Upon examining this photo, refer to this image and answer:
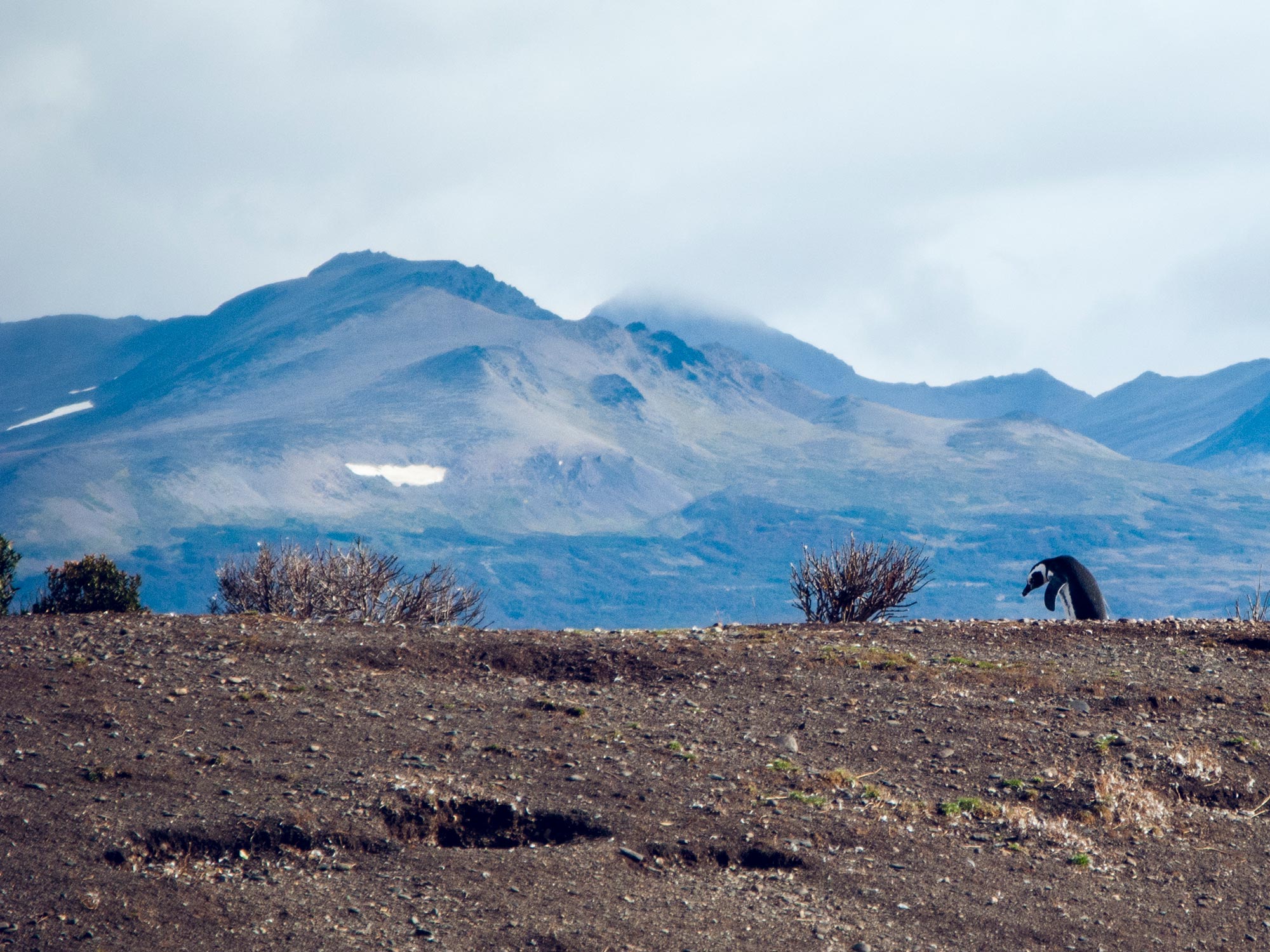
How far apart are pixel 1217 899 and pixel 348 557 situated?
14437 millimetres

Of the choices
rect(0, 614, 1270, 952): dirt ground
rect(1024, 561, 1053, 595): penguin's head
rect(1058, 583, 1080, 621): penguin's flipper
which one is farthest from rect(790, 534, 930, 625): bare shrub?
rect(0, 614, 1270, 952): dirt ground

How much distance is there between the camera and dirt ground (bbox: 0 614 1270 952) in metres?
6.45

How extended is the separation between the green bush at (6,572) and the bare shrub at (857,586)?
985 centimetres

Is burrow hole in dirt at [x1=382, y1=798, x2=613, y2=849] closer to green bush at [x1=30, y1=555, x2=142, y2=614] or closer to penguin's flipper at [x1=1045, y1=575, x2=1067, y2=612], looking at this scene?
green bush at [x1=30, y1=555, x2=142, y2=614]

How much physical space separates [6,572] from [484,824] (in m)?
11.7

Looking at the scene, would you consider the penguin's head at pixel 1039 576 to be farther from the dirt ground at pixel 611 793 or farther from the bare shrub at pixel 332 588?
the bare shrub at pixel 332 588

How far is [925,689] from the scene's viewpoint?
411 inches

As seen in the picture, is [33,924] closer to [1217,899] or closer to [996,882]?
[996,882]

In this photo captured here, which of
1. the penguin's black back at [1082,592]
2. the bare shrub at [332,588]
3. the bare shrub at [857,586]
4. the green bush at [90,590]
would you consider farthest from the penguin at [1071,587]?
the green bush at [90,590]

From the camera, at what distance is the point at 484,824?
301 inches

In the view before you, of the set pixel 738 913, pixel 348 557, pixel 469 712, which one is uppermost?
pixel 348 557

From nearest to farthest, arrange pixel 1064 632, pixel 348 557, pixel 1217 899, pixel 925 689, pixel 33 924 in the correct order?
pixel 33 924 < pixel 1217 899 < pixel 925 689 < pixel 1064 632 < pixel 348 557

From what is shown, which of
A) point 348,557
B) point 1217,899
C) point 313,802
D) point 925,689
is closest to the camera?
point 1217,899

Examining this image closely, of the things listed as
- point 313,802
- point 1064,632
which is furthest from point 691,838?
point 1064,632
